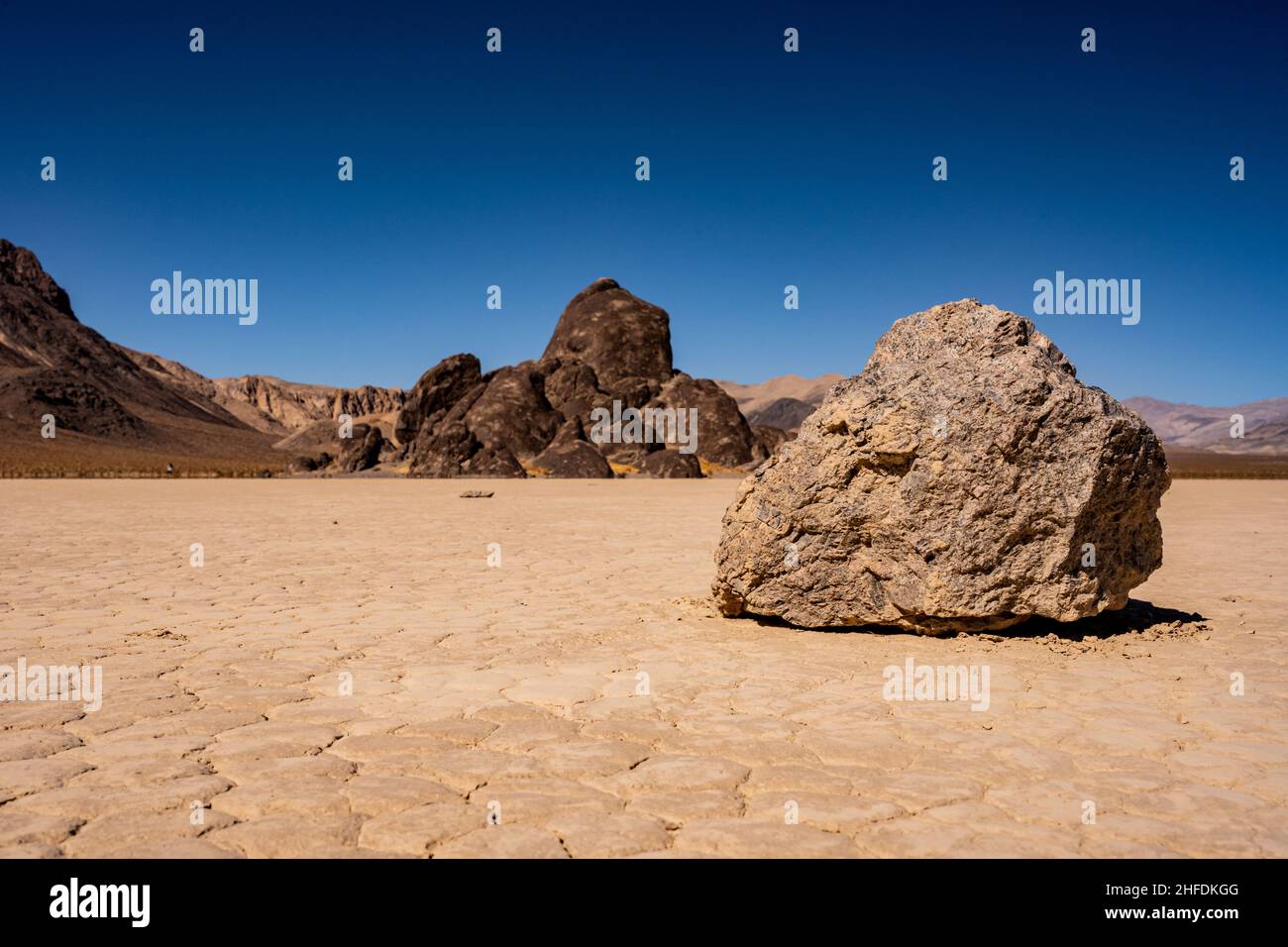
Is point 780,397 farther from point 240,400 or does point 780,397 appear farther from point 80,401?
point 80,401

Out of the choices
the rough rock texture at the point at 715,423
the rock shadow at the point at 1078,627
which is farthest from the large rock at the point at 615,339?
the rock shadow at the point at 1078,627

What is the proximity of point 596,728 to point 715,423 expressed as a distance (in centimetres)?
3070

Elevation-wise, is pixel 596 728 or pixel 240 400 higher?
pixel 240 400

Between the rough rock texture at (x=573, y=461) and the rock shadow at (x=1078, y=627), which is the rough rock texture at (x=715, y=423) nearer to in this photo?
the rough rock texture at (x=573, y=461)

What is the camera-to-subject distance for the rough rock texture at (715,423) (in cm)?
3353

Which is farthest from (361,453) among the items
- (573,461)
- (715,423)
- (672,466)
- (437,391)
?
(715,423)

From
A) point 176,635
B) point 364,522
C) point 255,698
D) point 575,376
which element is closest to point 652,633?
point 255,698

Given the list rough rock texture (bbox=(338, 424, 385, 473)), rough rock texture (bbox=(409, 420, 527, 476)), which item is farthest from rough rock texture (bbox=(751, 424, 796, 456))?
rough rock texture (bbox=(338, 424, 385, 473))

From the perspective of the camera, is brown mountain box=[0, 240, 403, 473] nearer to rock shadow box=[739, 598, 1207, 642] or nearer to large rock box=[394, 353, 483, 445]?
large rock box=[394, 353, 483, 445]

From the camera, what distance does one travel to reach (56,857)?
2418mm

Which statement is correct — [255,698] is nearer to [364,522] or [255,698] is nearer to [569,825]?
[569,825]

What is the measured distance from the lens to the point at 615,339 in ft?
128
